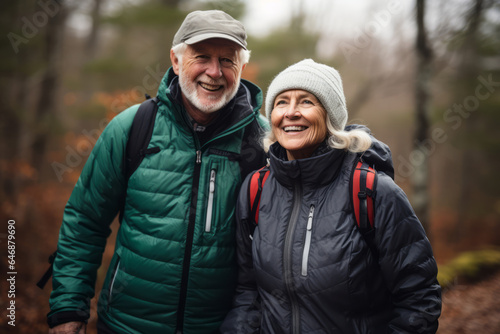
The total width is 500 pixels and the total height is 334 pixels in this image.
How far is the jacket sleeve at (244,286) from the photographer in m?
2.23

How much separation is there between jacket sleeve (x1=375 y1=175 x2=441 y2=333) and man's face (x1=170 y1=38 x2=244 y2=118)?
1346 millimetres

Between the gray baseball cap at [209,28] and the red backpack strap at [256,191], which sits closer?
the red backpack strap at [256,191]

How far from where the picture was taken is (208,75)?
8.23ft

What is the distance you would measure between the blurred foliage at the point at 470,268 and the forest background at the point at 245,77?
40mm

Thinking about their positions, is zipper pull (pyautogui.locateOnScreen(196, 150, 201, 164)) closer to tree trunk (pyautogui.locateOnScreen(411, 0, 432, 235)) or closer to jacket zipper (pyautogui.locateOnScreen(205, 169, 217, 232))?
jacket zipper (pyautogui.locateOnScreen(205, 169, 217, 232))

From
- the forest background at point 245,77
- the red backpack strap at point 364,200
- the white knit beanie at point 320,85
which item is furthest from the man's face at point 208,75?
the forest background at point 245,77

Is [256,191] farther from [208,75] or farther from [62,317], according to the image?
[62,317]

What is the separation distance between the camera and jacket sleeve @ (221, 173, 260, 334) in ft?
7.30

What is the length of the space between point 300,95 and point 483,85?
13888mm

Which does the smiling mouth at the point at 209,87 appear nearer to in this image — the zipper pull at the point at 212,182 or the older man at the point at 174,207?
the older man at the point at 174,207

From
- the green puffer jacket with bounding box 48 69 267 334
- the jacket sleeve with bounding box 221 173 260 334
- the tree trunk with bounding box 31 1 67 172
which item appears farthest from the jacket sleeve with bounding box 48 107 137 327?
the tree trunk with bounding box 31 1 67 172

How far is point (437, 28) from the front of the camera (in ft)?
25.1

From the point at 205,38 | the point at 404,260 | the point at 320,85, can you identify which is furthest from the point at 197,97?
the point at 404,260

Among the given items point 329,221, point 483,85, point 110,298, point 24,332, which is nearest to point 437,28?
point 483,85
